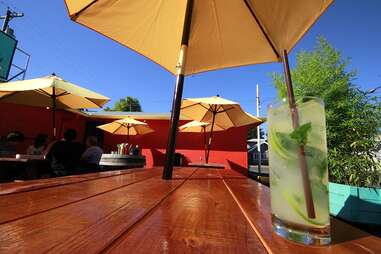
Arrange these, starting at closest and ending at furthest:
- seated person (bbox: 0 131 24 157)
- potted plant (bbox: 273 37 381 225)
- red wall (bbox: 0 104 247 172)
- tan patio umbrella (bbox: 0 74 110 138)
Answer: potted plant (bbox: 273 37 381 225) → tan patio umbrella (bbox: 0 74 110 138) → seated person (bbox: 0 131 24 157) → red wall (bbox: 0 104 247 172)

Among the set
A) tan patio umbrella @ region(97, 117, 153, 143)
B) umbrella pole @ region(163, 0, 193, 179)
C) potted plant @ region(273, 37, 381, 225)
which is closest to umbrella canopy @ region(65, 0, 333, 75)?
umbrella pole @ region(163, 0, 193, 179)

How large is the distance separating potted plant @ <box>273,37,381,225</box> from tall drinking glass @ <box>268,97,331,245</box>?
312cm

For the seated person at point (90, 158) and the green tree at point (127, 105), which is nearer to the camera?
the seated person at point (90, 158)

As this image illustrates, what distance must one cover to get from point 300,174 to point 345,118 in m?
5.26

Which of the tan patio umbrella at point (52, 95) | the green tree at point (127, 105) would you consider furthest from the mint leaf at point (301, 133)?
the green tree at point (127, 105)

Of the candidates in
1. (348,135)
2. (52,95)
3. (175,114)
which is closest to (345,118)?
(348,135)

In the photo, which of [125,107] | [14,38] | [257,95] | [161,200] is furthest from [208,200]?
[125,107]

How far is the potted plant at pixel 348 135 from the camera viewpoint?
3436 mm

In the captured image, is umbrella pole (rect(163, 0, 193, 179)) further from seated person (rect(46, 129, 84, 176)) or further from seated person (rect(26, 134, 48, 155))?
seated person (rect(26, 134, 48, 155))

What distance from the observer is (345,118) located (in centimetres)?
480

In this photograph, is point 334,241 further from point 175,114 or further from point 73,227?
point 175,114

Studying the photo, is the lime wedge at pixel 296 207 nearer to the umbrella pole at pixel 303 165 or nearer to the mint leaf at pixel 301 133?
the umbrella pole at pixel 303 165

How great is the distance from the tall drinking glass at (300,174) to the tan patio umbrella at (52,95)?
13.7ft

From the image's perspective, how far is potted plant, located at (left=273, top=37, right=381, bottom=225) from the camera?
344 cm
